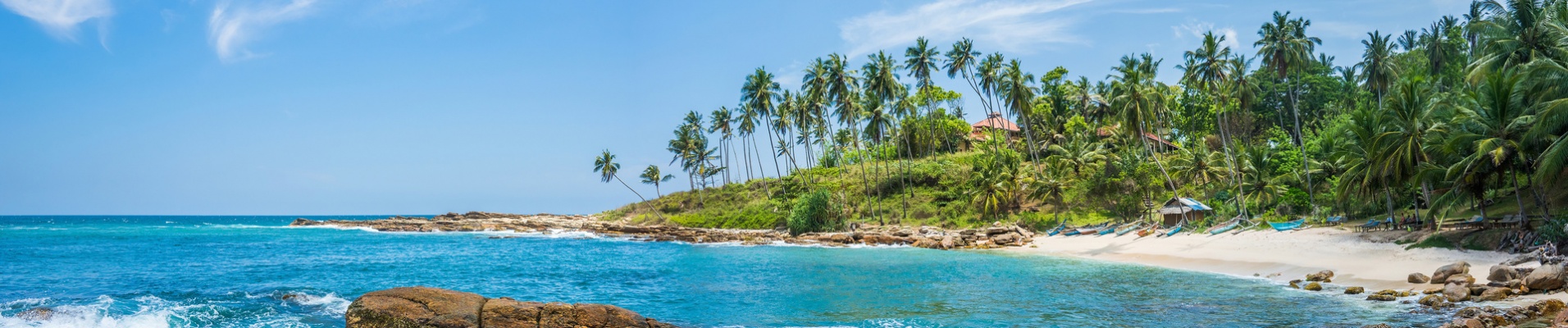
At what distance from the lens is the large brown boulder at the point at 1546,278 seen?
1573cm

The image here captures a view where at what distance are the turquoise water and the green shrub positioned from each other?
11.8 m

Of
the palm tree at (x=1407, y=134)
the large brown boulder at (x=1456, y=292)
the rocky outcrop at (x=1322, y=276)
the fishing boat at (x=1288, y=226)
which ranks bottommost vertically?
the rocky outcrop at (x=1322, y=276)

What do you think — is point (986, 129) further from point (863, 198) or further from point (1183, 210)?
point (1183, 210)

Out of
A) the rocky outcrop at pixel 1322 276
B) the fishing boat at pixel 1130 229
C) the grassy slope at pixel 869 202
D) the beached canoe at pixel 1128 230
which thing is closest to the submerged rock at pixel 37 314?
the rocky outcrop at pixel 1322 276

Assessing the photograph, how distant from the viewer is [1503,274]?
17.0 m

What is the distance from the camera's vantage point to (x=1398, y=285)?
746 inches

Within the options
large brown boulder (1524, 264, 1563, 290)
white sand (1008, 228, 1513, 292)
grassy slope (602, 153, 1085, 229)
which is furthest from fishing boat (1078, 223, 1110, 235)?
large brown boulder (1524, 264, 1563, 290)

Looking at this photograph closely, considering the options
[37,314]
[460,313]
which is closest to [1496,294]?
[460,313]

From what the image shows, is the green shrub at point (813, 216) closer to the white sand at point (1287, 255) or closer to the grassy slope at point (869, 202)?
the grassy slope at point (869, 202)

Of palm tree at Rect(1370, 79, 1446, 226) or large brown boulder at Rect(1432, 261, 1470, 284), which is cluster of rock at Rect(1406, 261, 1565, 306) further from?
palm tree at Rect(1370, 79, 1446, 226)

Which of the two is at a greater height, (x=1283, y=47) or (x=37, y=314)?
(x=1283, y=47)

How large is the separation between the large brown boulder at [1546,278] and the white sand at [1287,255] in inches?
84.8

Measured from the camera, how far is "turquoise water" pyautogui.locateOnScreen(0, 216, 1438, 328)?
16.5 meters

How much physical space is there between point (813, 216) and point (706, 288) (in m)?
29.6
